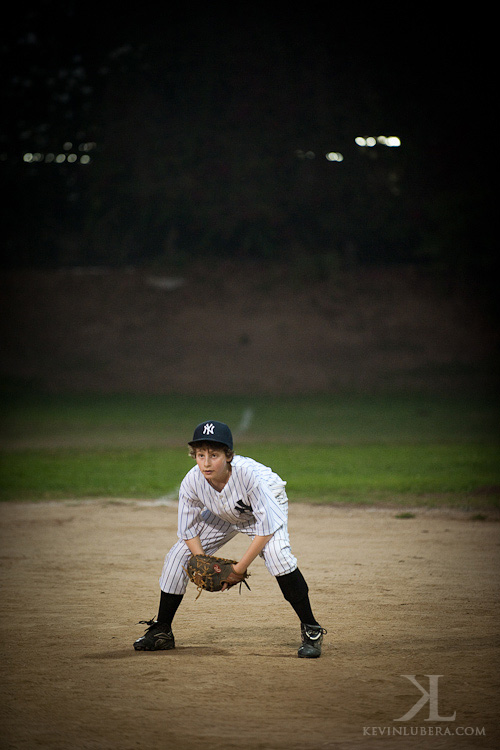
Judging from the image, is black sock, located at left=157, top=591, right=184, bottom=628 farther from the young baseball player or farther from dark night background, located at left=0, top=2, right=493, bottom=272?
dark night background, located at left=0, top=2, right=493, bottom=272

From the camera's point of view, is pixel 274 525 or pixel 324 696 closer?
pixel 324 696

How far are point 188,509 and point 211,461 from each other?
404 mm

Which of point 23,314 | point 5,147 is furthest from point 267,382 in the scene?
point 5,147

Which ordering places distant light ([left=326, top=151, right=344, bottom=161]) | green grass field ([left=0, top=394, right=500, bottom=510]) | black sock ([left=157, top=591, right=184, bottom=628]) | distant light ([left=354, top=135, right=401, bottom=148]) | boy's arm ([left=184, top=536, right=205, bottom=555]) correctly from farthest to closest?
distant light ([left=326, top=151, right=344, bottom=161]) → distant light ([left=354, top=135, right=401, bottom=148]) → green grass field ([left=0, top=394, right=500, bottom=510]) → black sock ([left=157, top=591, right=184, bottom=628]) → boy's arm ([left=184, top=536, right=205, bottom=555])

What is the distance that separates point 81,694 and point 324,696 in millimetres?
1135

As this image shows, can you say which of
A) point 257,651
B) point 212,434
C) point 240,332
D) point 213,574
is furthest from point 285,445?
point 240,332

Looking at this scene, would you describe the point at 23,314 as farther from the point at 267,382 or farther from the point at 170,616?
the point at 170,616

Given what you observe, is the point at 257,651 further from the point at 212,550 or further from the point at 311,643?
the point at 212,550

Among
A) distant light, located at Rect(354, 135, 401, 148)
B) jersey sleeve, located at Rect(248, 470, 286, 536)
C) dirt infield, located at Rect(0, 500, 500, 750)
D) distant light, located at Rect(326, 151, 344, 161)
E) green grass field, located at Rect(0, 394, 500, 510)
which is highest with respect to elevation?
distant light, located at Rect(354, 135, 401, 148)

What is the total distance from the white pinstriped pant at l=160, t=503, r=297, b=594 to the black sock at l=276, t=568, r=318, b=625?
4 centimetres

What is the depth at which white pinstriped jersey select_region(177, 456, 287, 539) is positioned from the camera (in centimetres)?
455

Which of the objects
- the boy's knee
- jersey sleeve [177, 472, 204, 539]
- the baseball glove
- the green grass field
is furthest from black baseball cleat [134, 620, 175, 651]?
the green grass field

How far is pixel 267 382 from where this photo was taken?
1103 inches

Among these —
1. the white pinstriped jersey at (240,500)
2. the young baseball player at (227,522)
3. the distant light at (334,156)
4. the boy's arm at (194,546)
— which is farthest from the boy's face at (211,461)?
the distant light at (334,156)
